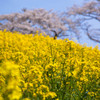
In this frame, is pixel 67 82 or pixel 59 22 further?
pixel 59 22

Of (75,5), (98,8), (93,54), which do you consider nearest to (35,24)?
(75,5)

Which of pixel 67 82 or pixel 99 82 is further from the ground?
pixel 67 82

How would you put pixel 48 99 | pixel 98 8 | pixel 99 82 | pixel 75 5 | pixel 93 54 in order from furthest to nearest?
pixel 75 5
pixel 98 8
pixel 93 54
pixel 99 82
pixel 48 99

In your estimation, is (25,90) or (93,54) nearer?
(25,90)

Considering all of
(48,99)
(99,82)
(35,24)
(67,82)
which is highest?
(67,82)

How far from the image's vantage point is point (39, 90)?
2877mm

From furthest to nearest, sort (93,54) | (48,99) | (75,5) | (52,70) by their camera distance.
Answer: (75,5) < (93,54) < (52,70) < (48,99)

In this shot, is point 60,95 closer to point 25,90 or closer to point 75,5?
point 25,90

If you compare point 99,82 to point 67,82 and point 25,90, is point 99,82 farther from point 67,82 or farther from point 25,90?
point 25,90

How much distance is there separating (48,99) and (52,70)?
1.91 feet

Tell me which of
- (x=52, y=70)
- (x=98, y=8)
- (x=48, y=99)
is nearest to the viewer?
(x=48, y=99)

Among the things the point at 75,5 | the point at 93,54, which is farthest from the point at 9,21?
the point at 93,54

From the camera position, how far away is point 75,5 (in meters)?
21.8

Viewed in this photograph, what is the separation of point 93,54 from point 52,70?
3286 mm
